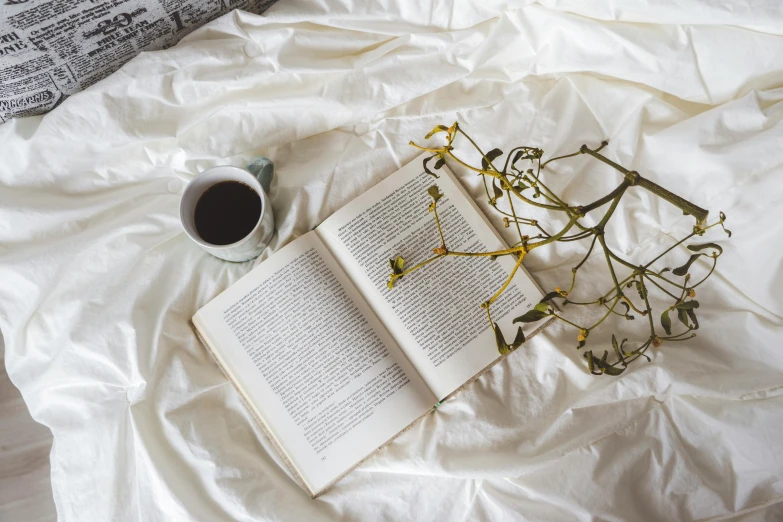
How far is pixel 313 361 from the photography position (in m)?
0.70

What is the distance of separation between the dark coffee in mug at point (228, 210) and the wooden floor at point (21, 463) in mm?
430

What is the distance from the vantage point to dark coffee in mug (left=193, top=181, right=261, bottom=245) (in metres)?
0.70

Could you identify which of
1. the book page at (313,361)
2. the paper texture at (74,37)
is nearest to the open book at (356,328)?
the book page at (313,361)

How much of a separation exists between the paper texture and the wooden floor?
1.37 feet

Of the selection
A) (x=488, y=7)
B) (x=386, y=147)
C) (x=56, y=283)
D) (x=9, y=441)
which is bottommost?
(x=9, y=441)

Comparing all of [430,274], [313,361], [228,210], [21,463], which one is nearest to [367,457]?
[313,361]

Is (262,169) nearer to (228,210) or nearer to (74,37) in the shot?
(228,210)

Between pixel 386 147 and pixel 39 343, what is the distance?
0.52 m

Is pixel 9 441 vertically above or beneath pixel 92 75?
beneath

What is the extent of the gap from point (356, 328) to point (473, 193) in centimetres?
25

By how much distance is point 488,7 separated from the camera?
0.73m

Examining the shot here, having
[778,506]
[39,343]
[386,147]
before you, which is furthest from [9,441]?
[778,506]

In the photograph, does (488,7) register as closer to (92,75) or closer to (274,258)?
(274,258)

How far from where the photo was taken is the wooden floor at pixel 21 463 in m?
0.82
